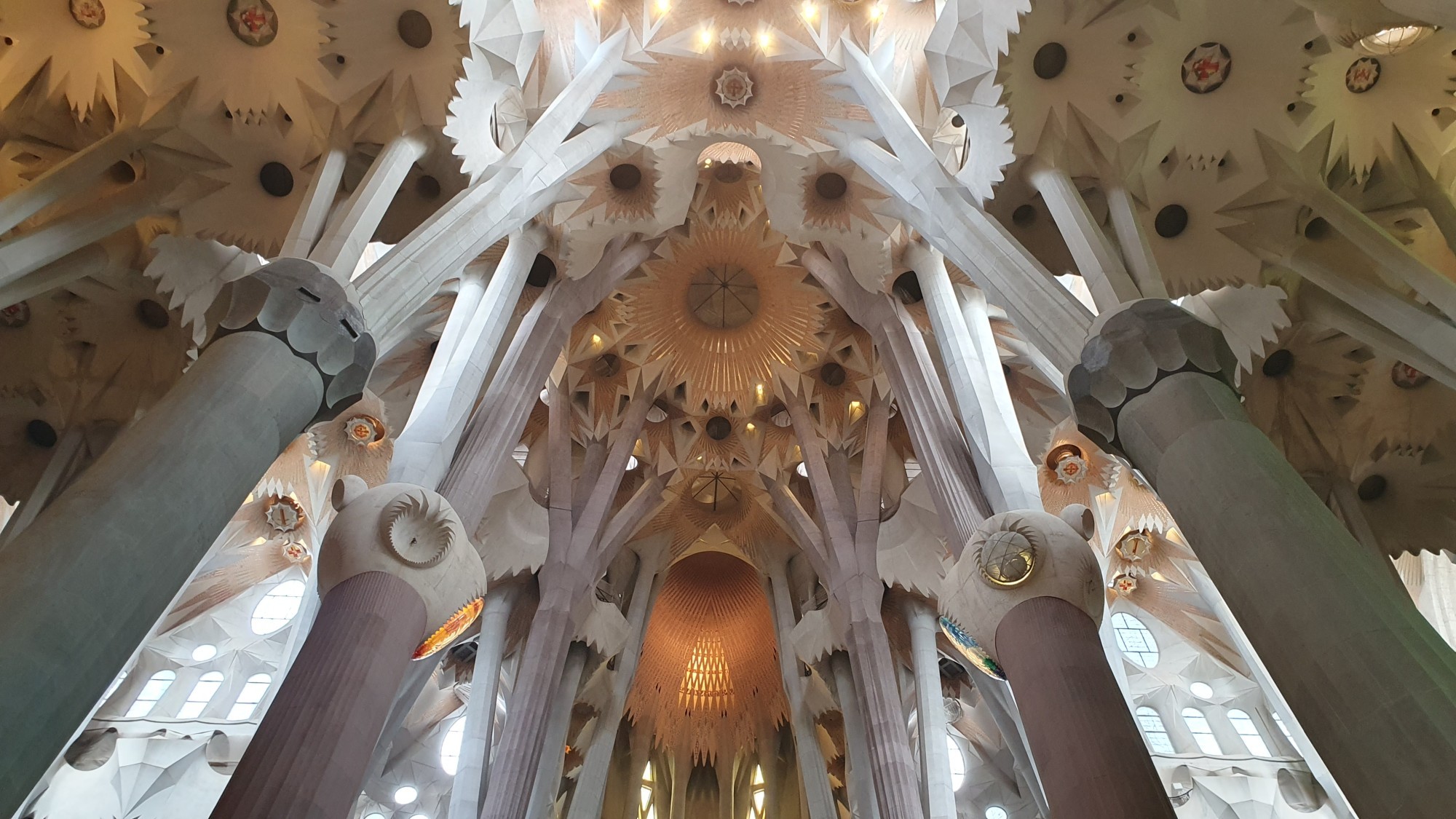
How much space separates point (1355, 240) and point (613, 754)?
14297 mm

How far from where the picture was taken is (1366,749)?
3.89 m

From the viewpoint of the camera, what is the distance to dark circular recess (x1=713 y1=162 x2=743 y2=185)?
14.3 meters

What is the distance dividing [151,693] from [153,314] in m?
7.58

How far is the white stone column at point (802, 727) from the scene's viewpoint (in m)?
13.5

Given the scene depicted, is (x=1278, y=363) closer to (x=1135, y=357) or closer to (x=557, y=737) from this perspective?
(x=1135, y=357)

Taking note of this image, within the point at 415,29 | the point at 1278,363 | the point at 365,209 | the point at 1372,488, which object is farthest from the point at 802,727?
the point at 415,29

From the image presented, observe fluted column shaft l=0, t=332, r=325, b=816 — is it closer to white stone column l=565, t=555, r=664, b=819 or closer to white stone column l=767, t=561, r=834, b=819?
white stone column l=565, t=555, r=664, b=819

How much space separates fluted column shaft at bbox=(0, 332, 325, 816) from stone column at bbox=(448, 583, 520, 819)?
631cm

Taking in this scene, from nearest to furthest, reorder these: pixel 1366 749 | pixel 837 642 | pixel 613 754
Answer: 1. pixel 1366 749
2. pixel 837 642
3. pixel 613 754

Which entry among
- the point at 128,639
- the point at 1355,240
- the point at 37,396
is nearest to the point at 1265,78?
the point at 1355,240

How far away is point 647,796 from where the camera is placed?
1684cm

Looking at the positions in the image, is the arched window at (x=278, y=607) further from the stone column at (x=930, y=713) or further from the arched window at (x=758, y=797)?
the stone column at (x=930, y=713)

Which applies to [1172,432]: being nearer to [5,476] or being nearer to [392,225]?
[392,225]

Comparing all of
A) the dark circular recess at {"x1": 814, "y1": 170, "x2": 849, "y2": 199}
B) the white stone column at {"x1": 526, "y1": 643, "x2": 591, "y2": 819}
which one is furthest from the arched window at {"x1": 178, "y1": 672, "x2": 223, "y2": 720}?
the dark circular recess at {"x1": 814, "y1": 170, "x2": 849, "y2": 199}
